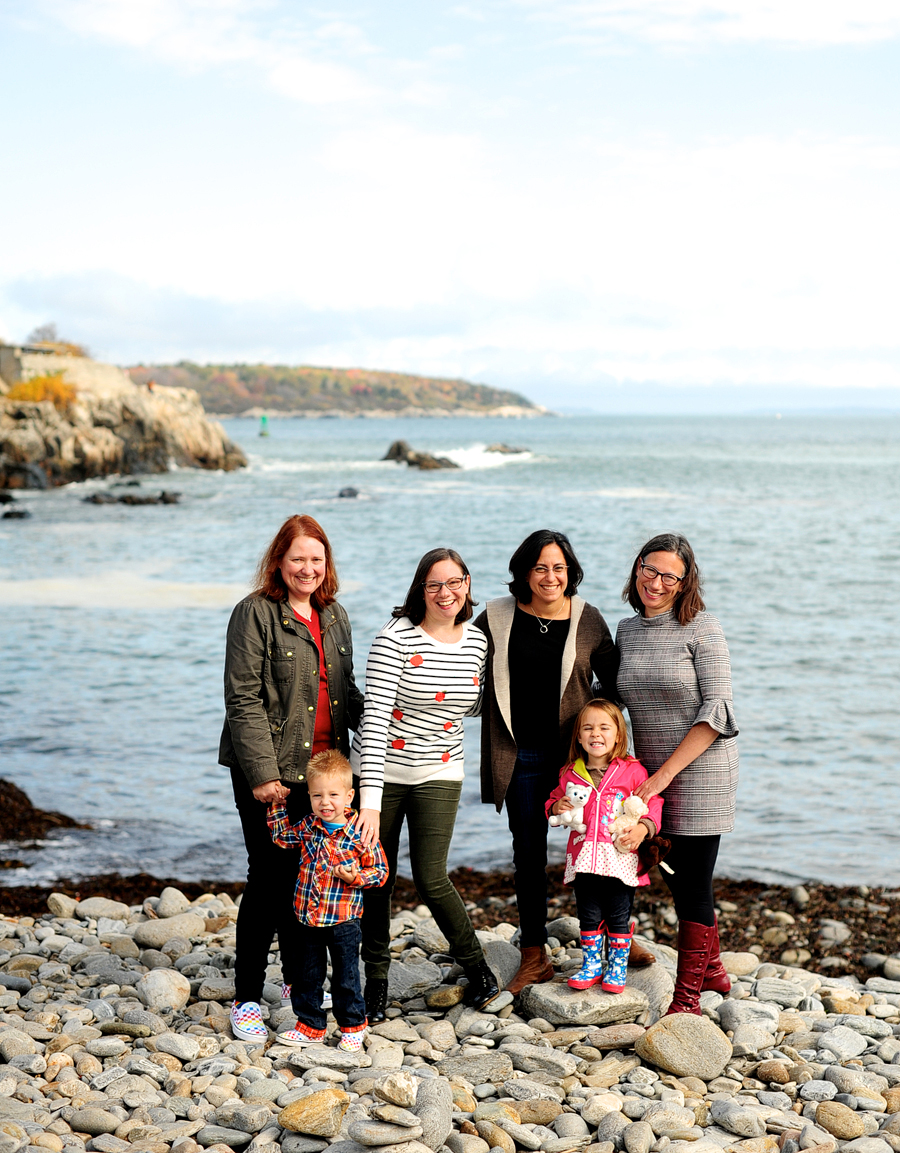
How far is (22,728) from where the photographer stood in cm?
1215

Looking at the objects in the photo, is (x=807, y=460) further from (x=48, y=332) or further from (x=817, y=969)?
(x=817, y=969)

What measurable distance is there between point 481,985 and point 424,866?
0.72 m

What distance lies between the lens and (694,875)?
4.86 meters

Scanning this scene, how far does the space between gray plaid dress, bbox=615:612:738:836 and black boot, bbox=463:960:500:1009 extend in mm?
1102

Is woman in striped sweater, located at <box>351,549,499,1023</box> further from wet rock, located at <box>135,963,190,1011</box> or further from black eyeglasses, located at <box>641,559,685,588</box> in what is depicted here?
wet rock, located at <box>135,963,190,1011</box>

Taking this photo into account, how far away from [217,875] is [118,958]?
8.07ft

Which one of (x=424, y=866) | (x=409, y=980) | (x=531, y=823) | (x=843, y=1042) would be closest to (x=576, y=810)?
(x=531, y=823)

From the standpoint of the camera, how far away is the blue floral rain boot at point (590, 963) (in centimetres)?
485

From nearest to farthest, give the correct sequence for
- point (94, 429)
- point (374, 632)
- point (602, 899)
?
point (602, 899), point (374, 632), point (94, 429)

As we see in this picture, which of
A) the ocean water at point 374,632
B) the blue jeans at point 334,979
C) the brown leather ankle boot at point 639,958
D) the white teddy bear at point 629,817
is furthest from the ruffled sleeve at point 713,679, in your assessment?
the ocean water at point 374,632

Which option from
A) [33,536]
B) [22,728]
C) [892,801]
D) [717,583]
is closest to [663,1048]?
[892,801]

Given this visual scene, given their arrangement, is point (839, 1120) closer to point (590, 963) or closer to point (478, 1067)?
point (590, 963)

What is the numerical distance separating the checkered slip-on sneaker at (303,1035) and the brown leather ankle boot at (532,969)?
39.2 inches

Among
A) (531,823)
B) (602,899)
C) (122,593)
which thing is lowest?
(122,593)
